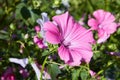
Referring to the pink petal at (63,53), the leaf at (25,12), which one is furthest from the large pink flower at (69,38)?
the leaf at (25,12)

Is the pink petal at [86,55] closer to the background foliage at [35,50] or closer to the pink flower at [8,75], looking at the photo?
the background foliage at [35,50]

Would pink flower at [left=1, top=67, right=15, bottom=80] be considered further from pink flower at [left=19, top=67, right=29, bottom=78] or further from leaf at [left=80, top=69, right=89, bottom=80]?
leaf at [left=80, top=69, right=89, bottom=80]

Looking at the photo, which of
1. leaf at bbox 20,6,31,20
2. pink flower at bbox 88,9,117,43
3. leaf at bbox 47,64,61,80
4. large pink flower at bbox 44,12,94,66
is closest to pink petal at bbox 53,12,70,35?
large pink flower at bbox 44,12,94,66

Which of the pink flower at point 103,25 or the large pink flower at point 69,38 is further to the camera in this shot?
the pink flower at point 103,25

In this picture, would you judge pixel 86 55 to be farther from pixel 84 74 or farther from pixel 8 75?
pixel 8 75

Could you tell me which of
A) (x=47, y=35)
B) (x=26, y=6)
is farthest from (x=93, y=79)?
(x=26, y=6)

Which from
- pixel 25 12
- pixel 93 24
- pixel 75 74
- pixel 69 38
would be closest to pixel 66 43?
pixel 69 38
